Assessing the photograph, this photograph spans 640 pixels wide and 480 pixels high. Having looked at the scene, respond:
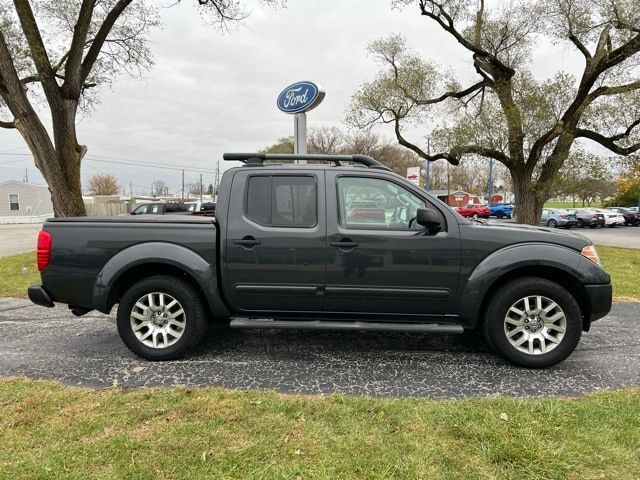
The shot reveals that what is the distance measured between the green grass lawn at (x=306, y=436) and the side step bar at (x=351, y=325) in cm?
76

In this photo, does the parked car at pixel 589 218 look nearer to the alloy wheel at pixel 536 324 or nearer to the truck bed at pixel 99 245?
the alloy wheel at pixel 536 324

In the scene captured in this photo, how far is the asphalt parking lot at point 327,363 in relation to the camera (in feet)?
11.1

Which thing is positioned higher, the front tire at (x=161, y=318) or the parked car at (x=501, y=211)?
the parked car at (x=501, y=211)

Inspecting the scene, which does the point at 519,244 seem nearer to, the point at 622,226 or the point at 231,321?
the point at 231,321

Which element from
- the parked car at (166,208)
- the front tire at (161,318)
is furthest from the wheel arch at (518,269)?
the parked car at (166,208)

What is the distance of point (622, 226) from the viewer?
3259cm

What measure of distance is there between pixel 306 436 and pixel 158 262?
2.16 meters

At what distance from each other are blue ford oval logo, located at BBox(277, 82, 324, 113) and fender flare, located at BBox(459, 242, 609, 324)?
6049 mm

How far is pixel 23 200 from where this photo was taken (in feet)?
139

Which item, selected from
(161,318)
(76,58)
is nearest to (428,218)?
(161,318)

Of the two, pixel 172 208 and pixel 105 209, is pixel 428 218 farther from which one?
pixel 105 209

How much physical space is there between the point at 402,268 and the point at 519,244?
1.08m

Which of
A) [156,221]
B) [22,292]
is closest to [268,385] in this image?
[156,221]

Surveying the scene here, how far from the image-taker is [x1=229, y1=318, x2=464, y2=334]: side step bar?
368 cm
